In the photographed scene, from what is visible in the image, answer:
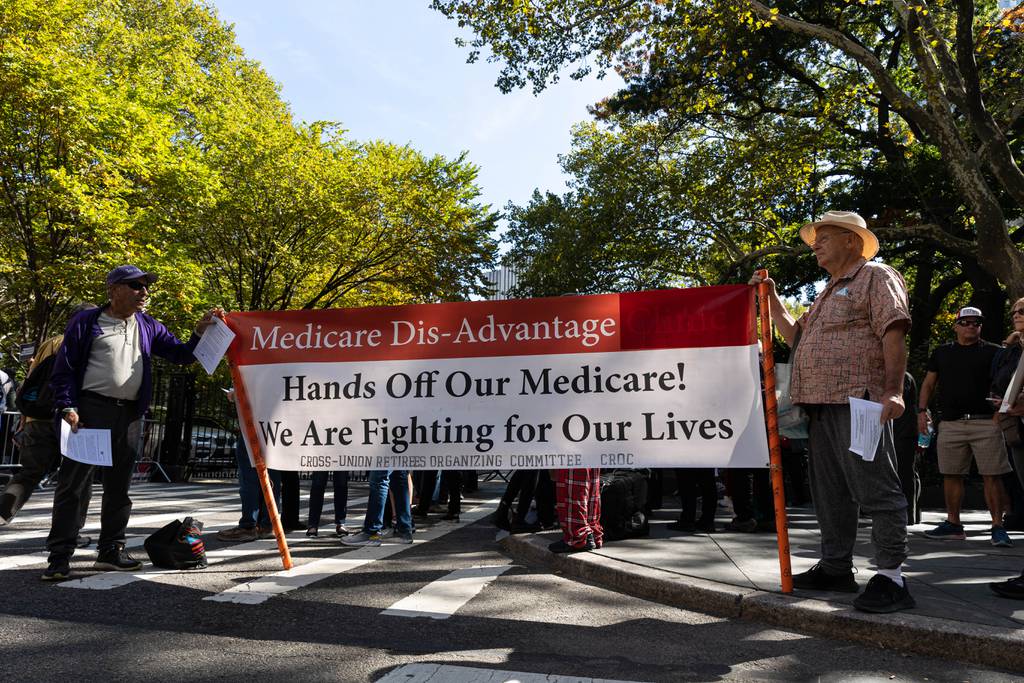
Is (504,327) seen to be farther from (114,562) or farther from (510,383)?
(114,562)

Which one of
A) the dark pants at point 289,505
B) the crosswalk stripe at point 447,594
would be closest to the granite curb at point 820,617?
the crosswalk stripe at point 447,594

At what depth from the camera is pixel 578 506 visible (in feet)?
19.0

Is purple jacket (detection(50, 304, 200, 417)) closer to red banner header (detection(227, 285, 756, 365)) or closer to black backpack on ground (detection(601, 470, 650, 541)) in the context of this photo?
red banner header (detection(227, 285, 756, 365))

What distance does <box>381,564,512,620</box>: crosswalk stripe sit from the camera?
4.13 metres

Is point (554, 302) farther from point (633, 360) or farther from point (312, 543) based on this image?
point (312, 543)

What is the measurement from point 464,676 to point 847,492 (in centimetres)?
242

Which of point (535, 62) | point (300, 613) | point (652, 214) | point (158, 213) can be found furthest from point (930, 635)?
point (158, 213)

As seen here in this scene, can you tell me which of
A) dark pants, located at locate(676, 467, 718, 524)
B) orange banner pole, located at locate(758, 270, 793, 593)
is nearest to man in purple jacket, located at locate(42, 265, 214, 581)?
orange banner pole, located at locate(758, 270, 793, 593)

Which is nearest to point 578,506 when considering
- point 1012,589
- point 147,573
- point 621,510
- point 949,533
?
point 621,510

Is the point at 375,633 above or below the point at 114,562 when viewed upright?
below

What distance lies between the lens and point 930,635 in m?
3.51

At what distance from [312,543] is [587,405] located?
10.4 ft

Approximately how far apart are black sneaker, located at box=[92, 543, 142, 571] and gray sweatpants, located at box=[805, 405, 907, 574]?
4.17 meters

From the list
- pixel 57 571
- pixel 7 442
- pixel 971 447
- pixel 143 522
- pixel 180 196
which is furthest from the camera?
pixel 180 196
